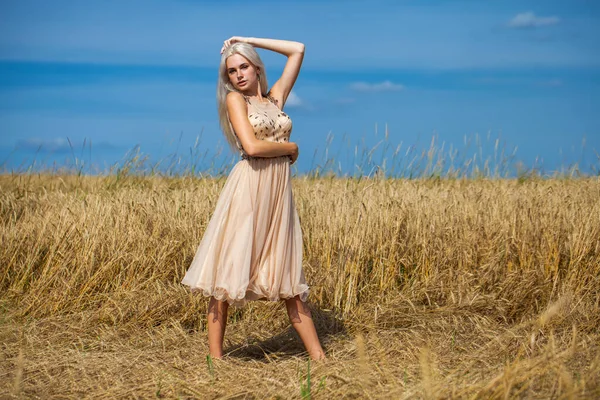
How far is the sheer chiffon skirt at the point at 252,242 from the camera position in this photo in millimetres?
3938

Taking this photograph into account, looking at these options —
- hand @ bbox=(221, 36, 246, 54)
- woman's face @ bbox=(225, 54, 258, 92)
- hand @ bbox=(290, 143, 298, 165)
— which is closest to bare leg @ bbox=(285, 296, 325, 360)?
hand @ bbox=(290, 143, 298, 165)

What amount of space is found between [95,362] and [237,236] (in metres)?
1.32

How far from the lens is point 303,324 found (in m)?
4.14

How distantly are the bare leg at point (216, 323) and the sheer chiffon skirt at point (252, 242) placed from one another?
15 cm

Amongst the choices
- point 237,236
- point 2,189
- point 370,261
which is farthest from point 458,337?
point 2,189

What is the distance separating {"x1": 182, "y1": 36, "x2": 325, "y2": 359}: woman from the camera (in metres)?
3.93

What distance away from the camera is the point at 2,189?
8.23 metres

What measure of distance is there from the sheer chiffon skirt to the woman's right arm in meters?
0.11

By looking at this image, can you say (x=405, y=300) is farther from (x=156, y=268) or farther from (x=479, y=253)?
(x=156, y=268)

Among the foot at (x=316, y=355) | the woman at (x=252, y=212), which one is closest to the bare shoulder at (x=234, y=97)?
the woman at (x=252, y=212)

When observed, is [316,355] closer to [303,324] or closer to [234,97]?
[303,324]

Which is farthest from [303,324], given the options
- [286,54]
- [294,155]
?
[286,54]

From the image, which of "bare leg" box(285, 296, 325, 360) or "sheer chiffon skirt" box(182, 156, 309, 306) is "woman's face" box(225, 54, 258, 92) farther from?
"bare leg" box(285, 296, 325, 360)

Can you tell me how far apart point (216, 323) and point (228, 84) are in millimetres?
1423
